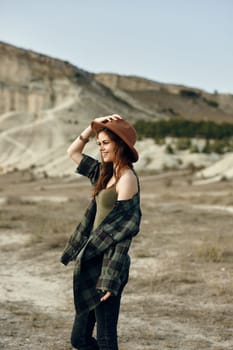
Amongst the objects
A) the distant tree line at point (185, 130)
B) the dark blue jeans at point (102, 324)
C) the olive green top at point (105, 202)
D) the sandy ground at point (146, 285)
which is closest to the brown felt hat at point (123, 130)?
the olive green top at point (105, 202)

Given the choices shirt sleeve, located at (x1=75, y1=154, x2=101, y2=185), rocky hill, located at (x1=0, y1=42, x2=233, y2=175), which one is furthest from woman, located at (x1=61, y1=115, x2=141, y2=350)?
rocky hill, located at (x1=0, y1=42, x2=233, y2=175)

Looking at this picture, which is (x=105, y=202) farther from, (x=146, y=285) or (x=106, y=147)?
(x=146, y=285)

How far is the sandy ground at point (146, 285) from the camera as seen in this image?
6227 mm

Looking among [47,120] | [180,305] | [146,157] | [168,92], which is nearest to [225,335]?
[180,305]

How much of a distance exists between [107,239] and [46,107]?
67.5 metres

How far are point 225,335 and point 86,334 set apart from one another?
2.46 meters

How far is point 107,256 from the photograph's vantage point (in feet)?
13.4

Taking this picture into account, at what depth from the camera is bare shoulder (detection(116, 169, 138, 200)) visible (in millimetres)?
4121

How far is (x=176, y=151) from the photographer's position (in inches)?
1826

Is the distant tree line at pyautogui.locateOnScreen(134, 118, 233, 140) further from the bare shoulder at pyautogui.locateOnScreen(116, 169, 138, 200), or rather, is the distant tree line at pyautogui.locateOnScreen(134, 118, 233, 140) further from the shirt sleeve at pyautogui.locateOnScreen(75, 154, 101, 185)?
the bare shoulder at pyautogui.locateOnScreen(116, 169, 138, 200)

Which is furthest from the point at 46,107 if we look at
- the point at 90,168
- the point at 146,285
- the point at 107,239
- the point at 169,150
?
the point at 107,239

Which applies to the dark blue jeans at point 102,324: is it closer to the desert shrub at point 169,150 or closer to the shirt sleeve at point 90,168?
the shirt sleeve at point 90,168

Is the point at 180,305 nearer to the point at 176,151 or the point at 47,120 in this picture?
the point at 176,151

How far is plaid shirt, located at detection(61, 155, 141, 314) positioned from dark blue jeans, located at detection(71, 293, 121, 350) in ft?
0.21
